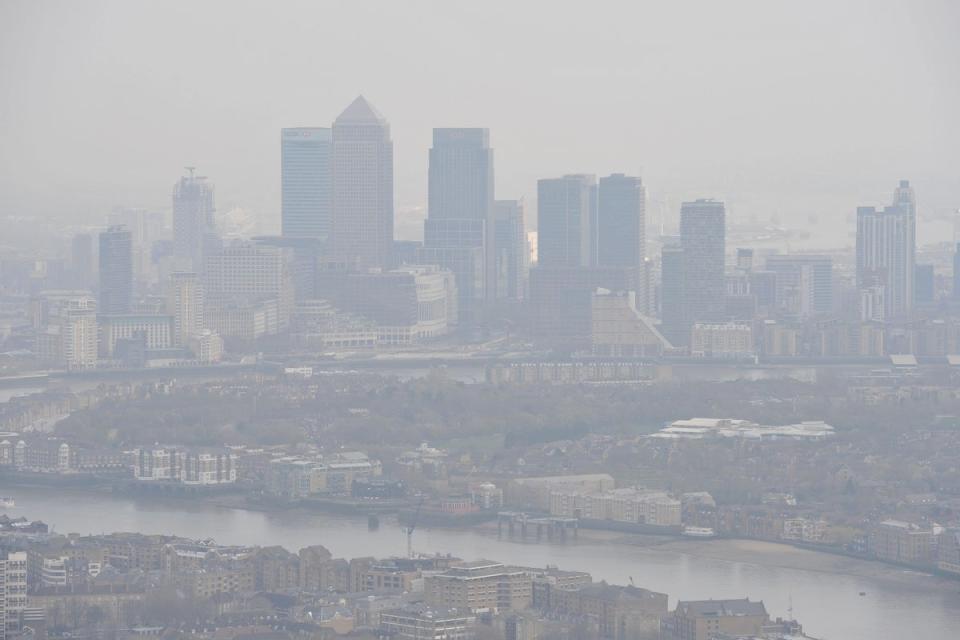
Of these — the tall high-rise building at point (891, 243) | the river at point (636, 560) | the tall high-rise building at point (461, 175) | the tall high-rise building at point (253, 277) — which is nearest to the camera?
the river at point (636, 560)

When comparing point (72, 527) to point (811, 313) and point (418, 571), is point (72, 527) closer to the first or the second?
point (418, 571)

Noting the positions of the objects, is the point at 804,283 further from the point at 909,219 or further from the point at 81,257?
the point at 81,257

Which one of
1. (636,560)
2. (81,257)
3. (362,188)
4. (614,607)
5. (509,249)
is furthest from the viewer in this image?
(509,249)

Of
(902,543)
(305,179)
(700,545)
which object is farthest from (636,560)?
(305,179)

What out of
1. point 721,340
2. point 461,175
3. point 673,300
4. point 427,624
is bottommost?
point 427,624

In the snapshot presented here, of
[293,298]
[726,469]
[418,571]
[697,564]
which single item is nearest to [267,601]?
[418,571]

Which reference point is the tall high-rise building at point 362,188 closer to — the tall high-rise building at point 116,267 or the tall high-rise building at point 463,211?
the tall high-rise building at point 463,211

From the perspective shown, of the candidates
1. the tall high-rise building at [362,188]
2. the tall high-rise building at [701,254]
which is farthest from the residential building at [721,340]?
the tall high-rise building at [362,188]
